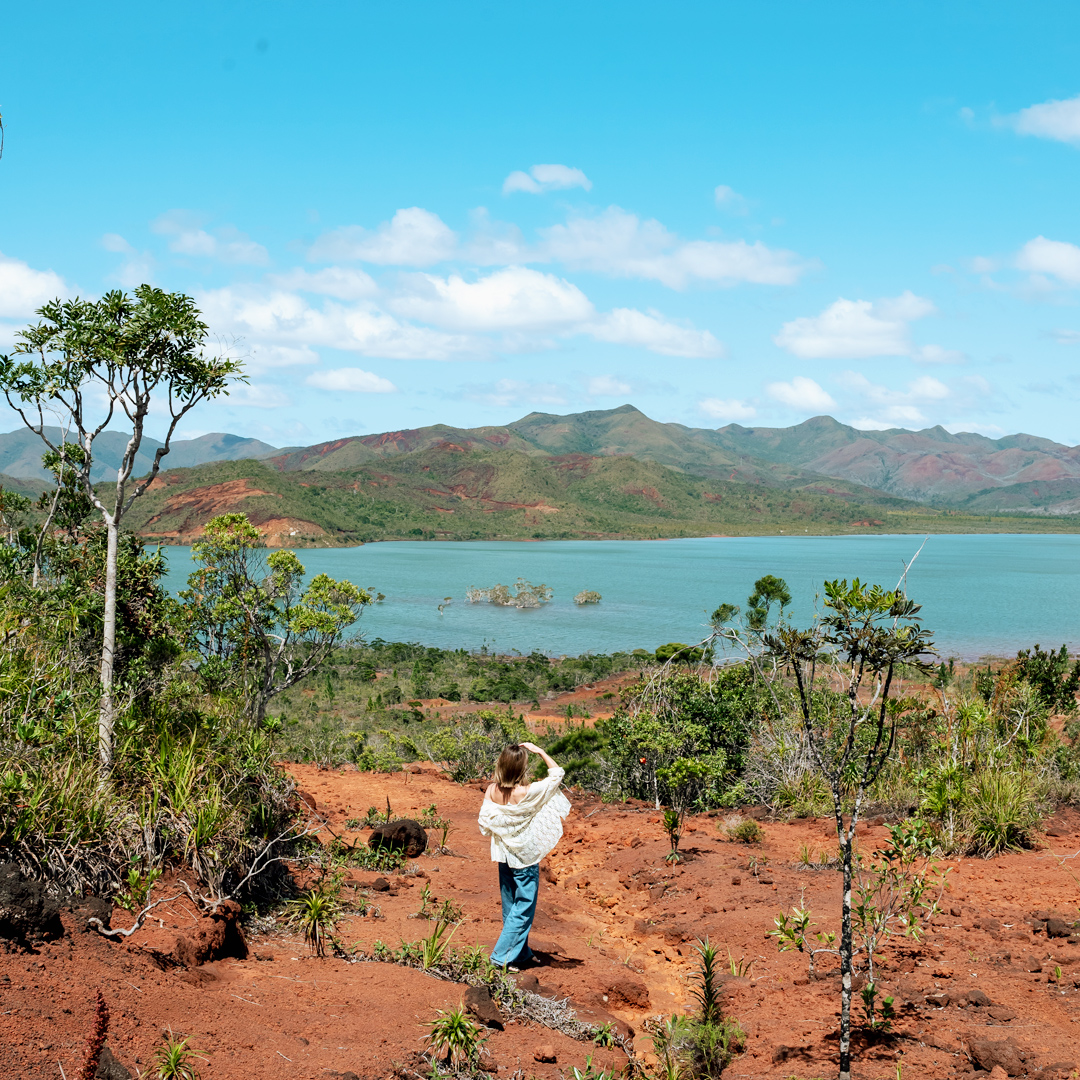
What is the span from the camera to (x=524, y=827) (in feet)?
16.7

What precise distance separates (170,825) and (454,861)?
10.3 ft

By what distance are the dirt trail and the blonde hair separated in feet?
3.85

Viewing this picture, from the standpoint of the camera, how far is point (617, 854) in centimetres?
808

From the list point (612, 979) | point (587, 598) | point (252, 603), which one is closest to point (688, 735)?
point (612, 979)

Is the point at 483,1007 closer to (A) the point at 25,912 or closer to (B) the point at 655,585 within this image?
(A) the point at 25,912

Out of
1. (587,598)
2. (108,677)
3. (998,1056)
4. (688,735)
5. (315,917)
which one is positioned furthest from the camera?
(587,598)

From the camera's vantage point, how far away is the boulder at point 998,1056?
12.3 feet

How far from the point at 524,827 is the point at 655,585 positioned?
60277mm

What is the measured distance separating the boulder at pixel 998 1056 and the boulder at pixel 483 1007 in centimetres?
231

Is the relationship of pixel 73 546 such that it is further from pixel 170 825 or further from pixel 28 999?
pixel 28 999

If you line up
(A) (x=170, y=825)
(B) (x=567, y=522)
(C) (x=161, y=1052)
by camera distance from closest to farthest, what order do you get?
1. (C) (x=161, y=1052)
2. (A) (x=170, y=825)
3. (B) (x=567, y=522)

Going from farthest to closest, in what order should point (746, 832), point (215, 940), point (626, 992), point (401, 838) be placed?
point (746, 832), point (401, 838), point (626, 992), point (215, 940)

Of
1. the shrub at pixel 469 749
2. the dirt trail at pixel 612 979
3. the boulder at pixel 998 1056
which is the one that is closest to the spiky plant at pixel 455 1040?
the dirt trail at pixel 612 979

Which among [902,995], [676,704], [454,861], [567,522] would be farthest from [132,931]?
[567,522]
